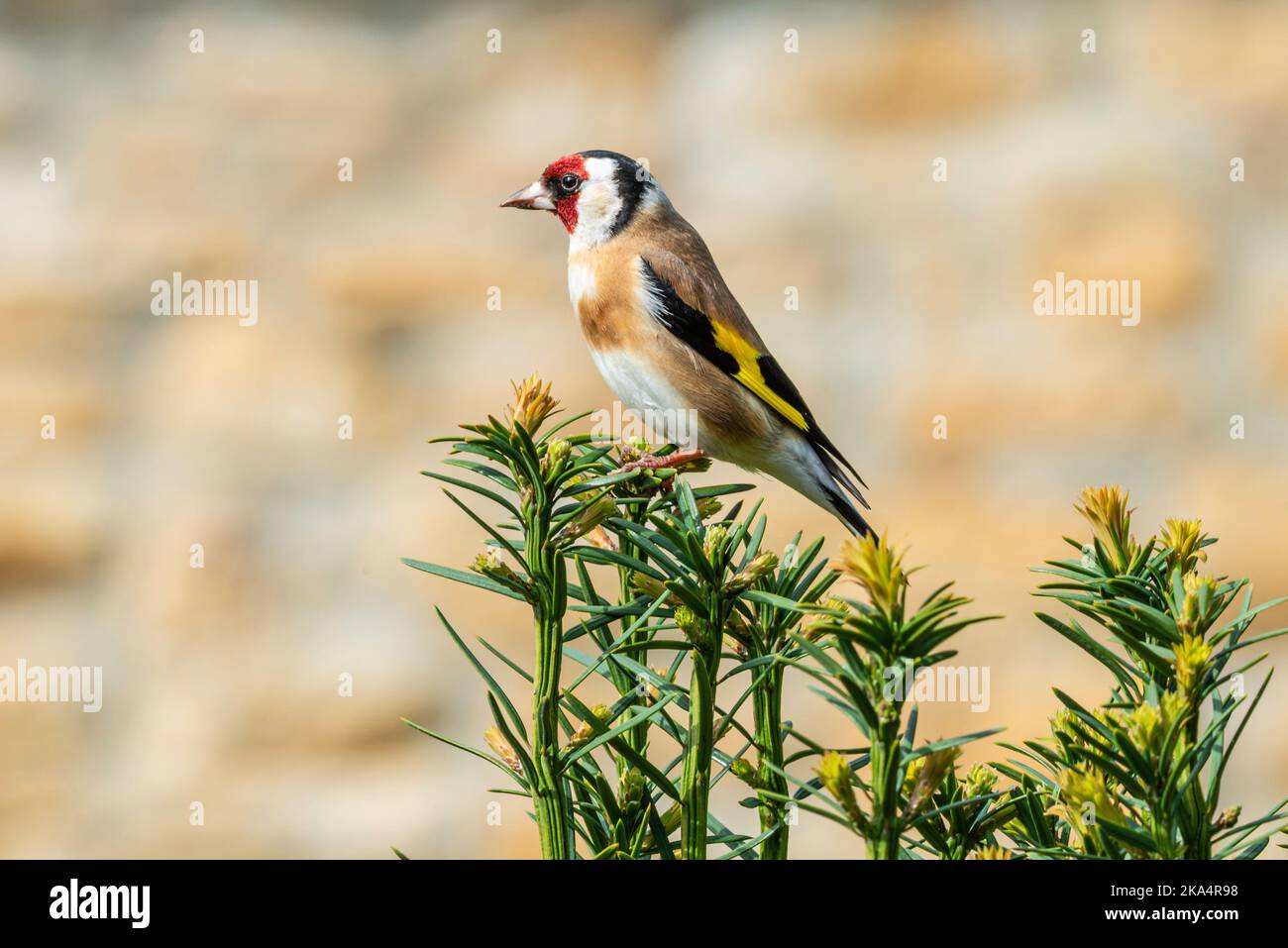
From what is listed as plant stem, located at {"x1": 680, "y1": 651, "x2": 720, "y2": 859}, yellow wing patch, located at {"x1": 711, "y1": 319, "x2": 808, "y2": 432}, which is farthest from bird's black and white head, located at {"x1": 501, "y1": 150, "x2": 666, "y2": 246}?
plant stem, located at {"x1": 680, "y1": 651, "x2": 720, "y2": 859}

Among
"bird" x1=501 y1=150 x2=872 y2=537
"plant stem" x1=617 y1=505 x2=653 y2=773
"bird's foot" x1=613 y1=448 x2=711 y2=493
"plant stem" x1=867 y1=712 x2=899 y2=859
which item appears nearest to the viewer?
"plant stem" x1=867 y1=712 x2=899 y2=859

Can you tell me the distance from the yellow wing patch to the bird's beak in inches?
9.0

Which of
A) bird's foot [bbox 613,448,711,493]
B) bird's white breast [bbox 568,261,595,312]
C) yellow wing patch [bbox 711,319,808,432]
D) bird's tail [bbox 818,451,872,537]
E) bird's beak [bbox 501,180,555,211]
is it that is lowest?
bird's foot [bbox 613,448,711,493]

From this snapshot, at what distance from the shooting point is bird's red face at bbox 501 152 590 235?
1400 mm

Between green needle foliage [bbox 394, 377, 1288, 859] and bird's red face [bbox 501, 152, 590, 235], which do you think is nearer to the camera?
green needle foliage [bbox 394, 377, 1288, 859]

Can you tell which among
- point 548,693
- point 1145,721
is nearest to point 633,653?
point 548,693

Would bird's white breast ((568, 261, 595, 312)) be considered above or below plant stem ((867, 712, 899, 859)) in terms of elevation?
above

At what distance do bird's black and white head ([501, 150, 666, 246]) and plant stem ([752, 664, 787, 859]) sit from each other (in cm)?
104

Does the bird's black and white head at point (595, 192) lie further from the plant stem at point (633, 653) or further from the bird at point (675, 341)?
the plant stem at point (633, 653)

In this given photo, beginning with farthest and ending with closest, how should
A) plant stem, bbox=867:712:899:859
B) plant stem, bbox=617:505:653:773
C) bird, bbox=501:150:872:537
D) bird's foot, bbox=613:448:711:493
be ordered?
1. bird, bbox=501:150:872:537
2. bird's foot, bbox=613:448:711:493
3. plant stem, bbox=617:505:653:773
4. plant stem, bbox=867:712:899:859

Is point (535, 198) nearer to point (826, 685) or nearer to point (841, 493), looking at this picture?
point (841, 493)

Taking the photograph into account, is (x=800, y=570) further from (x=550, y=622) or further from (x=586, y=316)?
(x=586, y=316)

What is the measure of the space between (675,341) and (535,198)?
0.75 ft

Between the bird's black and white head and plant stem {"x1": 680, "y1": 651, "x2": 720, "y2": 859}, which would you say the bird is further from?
plant stem {"x1": 680, "y1": 651, "x2": 720, "y2": 859}
